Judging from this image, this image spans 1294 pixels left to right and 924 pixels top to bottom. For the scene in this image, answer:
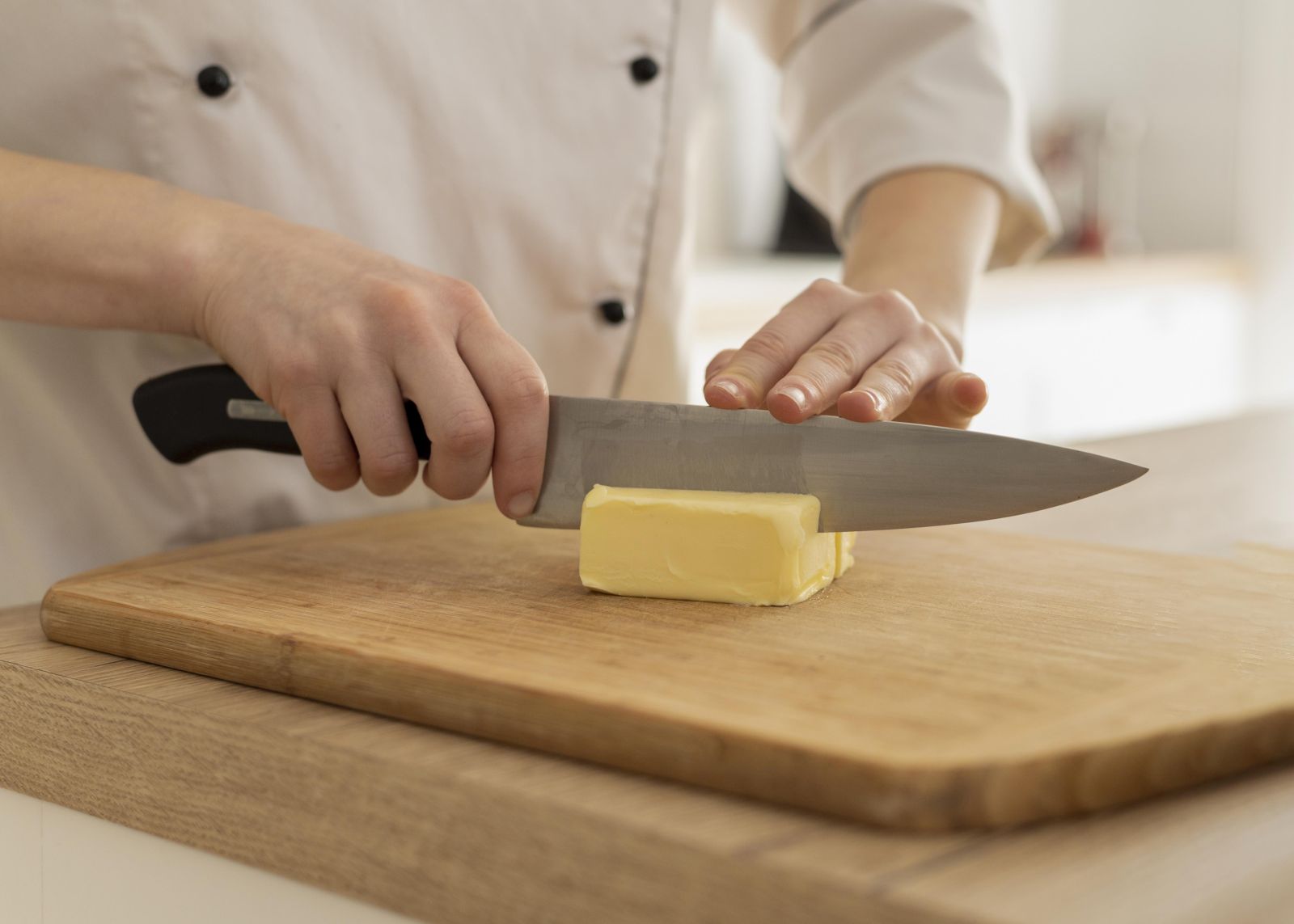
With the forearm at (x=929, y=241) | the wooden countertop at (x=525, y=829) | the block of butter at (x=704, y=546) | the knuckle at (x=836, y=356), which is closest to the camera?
the wooden countertop at (x=525, y=829)

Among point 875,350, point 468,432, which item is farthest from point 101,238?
point 875,350

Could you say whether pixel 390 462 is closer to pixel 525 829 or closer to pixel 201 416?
pixel 201 416

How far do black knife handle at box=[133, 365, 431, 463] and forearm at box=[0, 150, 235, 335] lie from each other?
57mm

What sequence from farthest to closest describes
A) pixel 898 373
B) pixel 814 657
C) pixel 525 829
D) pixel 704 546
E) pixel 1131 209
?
1. pixel 1131 209
2. pixel 898 373
3. pixel 704 546
4. pixel 814 657
5. pixel 525 829

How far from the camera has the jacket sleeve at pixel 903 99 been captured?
1.24 m

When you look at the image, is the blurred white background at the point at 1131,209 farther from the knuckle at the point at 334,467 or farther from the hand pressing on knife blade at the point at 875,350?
the knuckle at the point at 334,467

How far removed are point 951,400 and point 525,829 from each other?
0.50 m

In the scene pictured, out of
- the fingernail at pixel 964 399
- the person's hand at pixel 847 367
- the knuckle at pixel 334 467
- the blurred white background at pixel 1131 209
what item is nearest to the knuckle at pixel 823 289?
the person's hand at pixel 847 367

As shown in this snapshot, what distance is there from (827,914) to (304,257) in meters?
0.53

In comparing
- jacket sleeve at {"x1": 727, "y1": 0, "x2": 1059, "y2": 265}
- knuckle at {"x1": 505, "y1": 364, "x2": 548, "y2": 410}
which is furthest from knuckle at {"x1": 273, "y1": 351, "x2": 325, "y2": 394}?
jacket sleeve at {"x1": 727, "y1": 0, "x2": 1059, "y2": 265}

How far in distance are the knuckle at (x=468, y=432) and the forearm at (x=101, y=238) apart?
0.19 meters

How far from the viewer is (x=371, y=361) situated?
78 cm

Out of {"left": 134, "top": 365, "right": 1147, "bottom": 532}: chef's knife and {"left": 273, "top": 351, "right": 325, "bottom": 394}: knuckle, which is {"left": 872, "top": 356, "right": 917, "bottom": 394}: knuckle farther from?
{"left": 273, "top": 351, "right": 325, "bottom": 394}: knuckle

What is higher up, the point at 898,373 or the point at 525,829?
the point at 898,373
